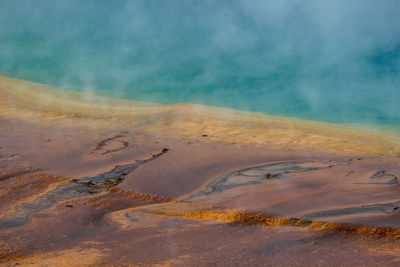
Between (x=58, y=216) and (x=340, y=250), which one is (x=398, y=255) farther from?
(x=58, y=216)

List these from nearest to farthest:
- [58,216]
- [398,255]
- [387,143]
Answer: [398,255], [58,216], [387,143]

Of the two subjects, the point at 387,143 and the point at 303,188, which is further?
the point at 387,143

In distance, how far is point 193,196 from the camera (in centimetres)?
203

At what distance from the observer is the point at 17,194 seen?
6.40ft

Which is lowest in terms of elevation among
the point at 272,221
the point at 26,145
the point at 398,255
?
the point at 398,255

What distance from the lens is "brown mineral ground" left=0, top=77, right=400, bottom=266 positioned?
1.35 meters

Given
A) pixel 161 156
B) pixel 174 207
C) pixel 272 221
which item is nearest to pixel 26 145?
pixel 161 156

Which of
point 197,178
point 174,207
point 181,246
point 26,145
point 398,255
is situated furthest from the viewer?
point 26,145

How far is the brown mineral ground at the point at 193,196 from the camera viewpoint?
135 cm

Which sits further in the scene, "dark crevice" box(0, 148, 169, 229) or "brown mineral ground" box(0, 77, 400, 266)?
"dark crevice" box(0, 148, 169, 229)

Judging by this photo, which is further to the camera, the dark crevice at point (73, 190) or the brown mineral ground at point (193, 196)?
the dark crevice at point (73, 190)

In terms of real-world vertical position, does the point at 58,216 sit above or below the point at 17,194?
below

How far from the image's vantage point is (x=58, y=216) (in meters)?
1.70

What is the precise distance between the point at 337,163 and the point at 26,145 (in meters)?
2.22
